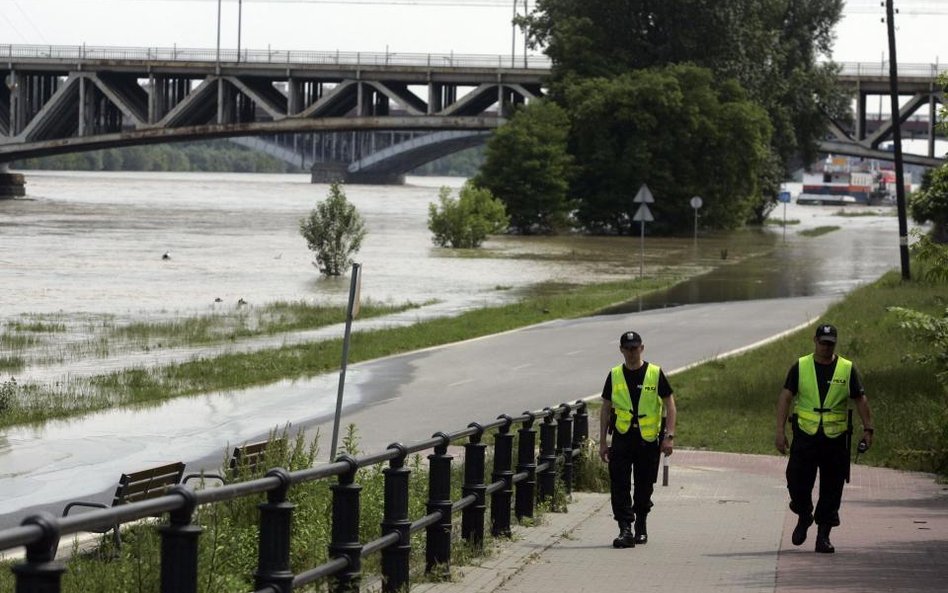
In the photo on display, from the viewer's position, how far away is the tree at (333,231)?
57.2m

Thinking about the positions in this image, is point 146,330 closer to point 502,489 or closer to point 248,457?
point 248,457

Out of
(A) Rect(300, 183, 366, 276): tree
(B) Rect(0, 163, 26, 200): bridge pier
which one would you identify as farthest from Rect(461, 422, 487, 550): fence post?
(B) Rect(0, 163, 26, 200): bridge pier

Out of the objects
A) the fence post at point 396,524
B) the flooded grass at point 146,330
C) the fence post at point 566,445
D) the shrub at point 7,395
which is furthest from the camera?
the flooded grass at point 146,330

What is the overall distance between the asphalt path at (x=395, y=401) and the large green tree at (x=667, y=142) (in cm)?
4734

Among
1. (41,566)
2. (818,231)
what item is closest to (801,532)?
(41,566)

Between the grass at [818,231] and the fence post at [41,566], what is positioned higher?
the grass at [818,231]

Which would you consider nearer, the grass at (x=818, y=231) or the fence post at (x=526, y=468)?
the fence post at (x=526, y=468)

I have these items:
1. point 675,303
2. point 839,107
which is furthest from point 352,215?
point 839,107

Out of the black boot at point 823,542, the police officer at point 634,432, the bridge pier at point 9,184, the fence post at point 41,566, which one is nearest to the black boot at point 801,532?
the black boot at point 823,542

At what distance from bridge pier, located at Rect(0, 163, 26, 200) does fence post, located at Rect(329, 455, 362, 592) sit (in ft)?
405

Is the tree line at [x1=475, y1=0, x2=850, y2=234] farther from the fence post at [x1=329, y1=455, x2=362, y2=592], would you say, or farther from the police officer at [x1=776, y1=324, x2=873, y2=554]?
the fence post at [x1=329, y1=455, x2=362, y2=592]

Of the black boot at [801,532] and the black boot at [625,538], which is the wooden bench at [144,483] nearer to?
the black boot at [625,538]

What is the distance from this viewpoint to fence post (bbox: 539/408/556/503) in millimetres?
14227

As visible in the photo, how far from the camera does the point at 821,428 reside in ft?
38.8
